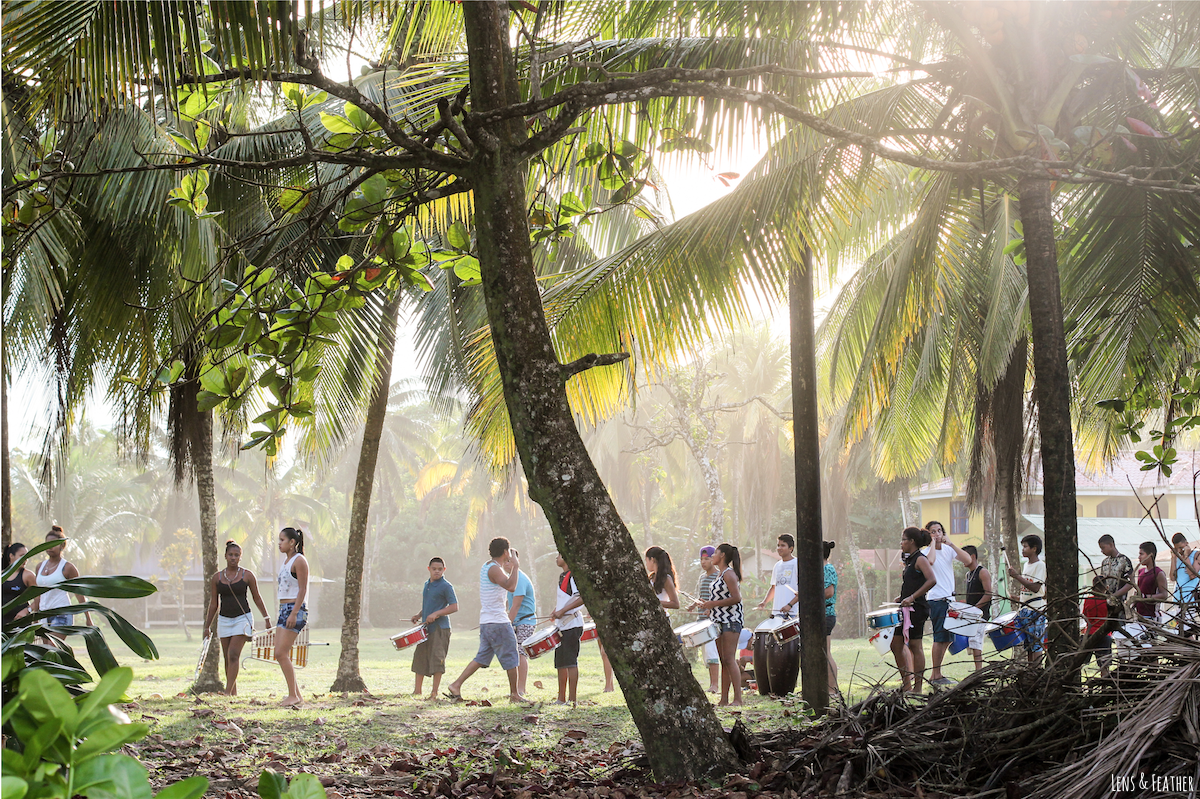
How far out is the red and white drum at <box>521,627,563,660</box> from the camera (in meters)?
9.52

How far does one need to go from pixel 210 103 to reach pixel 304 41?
69cm

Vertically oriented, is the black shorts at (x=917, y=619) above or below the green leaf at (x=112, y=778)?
below

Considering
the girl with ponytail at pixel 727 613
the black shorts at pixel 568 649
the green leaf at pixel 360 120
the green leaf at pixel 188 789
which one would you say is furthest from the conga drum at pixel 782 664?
the green leaf at pixel 188 789

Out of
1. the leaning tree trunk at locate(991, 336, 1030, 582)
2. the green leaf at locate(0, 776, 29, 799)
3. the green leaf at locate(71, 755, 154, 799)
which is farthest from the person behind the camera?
the leaning tree trunk at locate(991, 336, 1030, 582)

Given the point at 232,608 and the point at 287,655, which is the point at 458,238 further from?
the point at 232,608

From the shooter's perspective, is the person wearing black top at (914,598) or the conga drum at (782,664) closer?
the person wearing black top at (914,598)

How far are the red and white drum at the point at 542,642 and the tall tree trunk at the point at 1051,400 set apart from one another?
5841 mm

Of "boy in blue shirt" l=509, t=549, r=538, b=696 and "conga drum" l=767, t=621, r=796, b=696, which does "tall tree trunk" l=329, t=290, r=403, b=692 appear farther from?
"conga drum" l=767, t=621, r=796, b=696

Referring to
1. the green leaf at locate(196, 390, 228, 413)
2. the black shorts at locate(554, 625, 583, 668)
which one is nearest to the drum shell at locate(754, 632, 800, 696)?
the black shorts at locate(554, 625, 583, 668)

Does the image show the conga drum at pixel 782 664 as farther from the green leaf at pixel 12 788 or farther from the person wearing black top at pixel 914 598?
the green leaf at pixel 12 788

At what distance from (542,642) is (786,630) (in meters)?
2.63

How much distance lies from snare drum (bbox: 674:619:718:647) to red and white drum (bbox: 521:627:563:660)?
1440mm

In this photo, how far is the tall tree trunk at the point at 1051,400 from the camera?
15.3 ft

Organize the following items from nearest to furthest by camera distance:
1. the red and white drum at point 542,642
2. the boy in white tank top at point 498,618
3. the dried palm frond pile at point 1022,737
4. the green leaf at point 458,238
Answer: the dried palm frond pile at point 1022,737 < the green leaf at point 458,238 < the boy in white tank top at point 498,618 < the red and white drum at point 542,642
